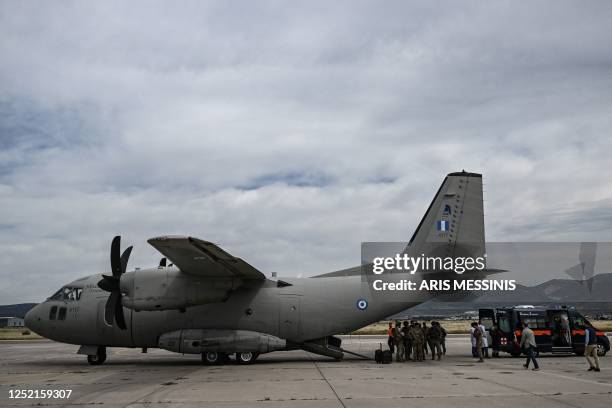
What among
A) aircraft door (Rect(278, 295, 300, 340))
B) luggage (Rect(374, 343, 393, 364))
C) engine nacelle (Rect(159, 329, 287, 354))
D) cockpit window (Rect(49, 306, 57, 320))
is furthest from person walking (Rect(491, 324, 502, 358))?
cockpit window (Rect(49, 306, 57, 320))

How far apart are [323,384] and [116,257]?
10127 mm

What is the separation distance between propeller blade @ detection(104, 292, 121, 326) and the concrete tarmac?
5.97 feet

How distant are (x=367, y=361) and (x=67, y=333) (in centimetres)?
1214

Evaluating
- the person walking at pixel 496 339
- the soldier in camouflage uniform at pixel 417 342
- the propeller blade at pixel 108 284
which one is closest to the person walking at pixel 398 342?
the soldier in camouflage uniform at pixel 417 342

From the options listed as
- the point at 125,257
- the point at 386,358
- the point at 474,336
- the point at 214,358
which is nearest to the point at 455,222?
the point at 474,336

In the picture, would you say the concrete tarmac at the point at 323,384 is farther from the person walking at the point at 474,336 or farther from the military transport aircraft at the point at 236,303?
the person walking at the point at 474,336

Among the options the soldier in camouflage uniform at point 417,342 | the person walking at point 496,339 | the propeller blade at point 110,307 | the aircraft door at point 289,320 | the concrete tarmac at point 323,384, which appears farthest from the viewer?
the person walking at point 496,339

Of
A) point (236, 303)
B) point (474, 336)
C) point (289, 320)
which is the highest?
point (236, 303)

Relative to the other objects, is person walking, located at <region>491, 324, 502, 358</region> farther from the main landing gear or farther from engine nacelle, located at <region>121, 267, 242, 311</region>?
engine nacelle, located at <region>121, 267, 242, 311</region>

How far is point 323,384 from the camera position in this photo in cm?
1452

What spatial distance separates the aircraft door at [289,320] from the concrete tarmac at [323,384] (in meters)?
1.31

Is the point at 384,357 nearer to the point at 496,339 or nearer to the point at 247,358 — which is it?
the point at 247,358

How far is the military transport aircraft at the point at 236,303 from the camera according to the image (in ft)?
65.7

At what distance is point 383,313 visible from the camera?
21562 millimetres
